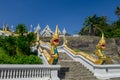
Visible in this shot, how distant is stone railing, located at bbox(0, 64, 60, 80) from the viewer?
37.8 feet

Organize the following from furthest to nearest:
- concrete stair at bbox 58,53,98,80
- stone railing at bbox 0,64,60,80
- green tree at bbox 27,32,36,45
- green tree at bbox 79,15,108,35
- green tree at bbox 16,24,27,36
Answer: green tree at bbox 79,15,108,35
green tree at bbox 16,24,27,36
green tree at bbox 27,32,36,45
concrete stair at bbox 58,53,98,80
stone railing at bbox 0,64,60,80

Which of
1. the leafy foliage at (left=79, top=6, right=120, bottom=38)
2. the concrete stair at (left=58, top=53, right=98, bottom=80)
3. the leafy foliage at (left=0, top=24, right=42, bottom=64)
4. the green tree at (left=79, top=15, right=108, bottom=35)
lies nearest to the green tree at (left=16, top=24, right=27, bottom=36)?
the leafy foliage at (left=0, top=24, right=42, bottom=64)

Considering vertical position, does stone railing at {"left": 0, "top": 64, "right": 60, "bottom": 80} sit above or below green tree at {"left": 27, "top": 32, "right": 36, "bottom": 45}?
below

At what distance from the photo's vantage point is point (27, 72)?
12.2 m

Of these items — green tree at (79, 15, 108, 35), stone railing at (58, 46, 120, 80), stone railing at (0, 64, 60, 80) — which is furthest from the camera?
green tree at (79, 15, 108, 35)

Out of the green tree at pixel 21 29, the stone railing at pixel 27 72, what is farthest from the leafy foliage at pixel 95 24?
the stone railing at pixel 27 72

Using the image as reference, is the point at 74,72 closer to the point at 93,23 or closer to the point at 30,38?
the point at 30,38

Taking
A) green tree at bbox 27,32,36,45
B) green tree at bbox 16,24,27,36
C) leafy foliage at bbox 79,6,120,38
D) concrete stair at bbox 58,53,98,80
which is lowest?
concrete stair at bbox 58,53,98,80

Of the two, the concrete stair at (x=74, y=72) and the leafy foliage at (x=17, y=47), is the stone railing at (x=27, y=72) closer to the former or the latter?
the concrete stair at (x=74, y=72)

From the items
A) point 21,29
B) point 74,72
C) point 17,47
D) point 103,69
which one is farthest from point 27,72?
point 21,29

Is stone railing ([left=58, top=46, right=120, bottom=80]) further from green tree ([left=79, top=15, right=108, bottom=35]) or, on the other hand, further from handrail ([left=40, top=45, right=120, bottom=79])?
green tree ([left=79, top=15, right=108, bottom=35])

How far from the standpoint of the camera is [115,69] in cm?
1606

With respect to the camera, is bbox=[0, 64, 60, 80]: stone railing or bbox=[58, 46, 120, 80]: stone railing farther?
bbox=[58, 46, 120, 80]: stone railing

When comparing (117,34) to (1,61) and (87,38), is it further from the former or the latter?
(1,61)
